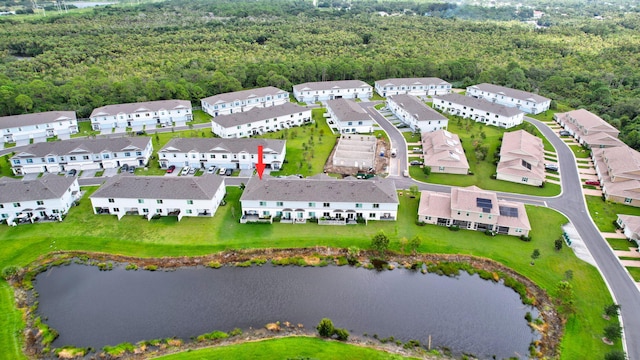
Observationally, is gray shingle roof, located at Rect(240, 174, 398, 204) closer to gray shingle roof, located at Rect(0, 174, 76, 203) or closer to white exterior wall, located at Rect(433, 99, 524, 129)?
gray shingle roof, located at Rect(0, 174, 76, 203)

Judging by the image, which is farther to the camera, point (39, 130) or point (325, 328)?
point (39, 130)

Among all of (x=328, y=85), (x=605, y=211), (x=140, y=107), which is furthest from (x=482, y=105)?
(x=140, y=107)

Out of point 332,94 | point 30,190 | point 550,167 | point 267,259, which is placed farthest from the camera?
point 332,94

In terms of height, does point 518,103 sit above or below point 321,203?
above

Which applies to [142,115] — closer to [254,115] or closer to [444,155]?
[254,115]

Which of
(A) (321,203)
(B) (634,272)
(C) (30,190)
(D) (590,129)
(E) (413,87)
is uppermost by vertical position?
(E) (413,87)

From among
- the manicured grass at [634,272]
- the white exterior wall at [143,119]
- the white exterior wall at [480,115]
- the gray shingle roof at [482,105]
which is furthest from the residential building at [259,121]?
the manicured grass at [634,272]

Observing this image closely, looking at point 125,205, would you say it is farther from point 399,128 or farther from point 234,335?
point 399,128

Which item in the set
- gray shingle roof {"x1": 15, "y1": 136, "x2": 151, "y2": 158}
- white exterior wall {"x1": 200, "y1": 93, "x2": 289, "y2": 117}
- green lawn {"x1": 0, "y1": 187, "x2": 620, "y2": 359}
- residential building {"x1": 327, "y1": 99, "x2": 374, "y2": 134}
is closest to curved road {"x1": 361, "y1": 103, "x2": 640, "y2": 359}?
green lawn {"x1": 0, "y1": 187, "x2": 620, "y2": 359}

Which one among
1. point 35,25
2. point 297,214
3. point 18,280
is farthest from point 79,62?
point 297,214
